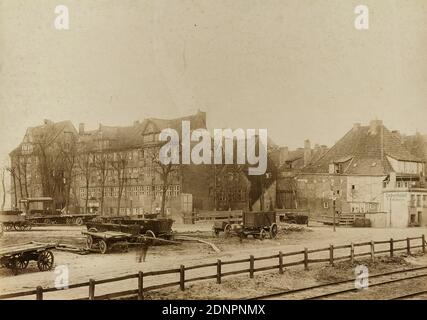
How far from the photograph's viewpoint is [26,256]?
35.2 feet

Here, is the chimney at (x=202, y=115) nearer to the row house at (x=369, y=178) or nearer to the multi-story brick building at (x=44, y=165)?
the multi-story brick building at (x=44, y=165)

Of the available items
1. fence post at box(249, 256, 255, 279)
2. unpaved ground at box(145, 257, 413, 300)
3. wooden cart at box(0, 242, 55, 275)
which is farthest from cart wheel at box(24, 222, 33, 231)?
fence post at box(249, 256, 255, 279)

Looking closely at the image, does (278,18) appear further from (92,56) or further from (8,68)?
(8,68)

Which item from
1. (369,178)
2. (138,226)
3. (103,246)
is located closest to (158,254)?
(103,246)

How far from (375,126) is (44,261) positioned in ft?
28.1

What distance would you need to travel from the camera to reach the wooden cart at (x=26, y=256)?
10414 mm

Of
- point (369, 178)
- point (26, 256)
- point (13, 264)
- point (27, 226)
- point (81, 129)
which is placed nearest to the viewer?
point (13, 264)

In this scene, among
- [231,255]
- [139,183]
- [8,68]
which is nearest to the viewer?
[8,68]

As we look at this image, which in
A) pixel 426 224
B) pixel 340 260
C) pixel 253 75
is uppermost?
pixel 253 75

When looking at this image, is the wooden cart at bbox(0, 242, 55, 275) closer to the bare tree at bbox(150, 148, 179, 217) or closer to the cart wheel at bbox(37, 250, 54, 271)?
the cart wheel at bbox(37, 250, 54, 271)

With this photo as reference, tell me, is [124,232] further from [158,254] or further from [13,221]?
[13,221]

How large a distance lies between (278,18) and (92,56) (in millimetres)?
4274

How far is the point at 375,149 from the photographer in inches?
566
